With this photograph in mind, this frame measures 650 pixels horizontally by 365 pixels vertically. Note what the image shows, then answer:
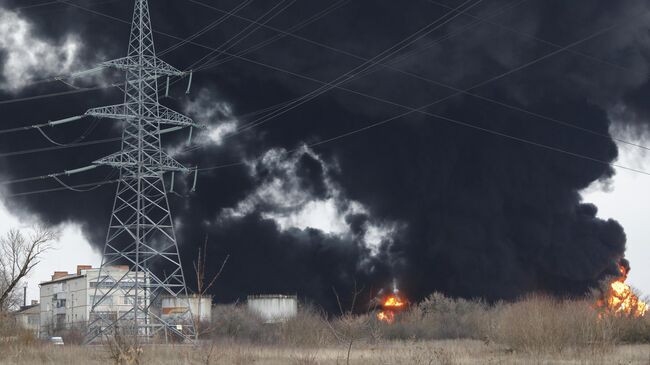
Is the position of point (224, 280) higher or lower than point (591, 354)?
higher

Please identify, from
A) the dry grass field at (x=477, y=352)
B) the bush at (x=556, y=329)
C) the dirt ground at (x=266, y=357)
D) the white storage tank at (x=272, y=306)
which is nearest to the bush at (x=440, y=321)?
the white storage tank at (x=272, y=306)

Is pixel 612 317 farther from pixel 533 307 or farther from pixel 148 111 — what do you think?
pixel 148 111

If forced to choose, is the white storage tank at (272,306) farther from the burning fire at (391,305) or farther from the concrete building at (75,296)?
the concrete building at (75,296)

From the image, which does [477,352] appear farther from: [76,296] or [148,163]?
[76,296]

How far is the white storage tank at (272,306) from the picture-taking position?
85688mm

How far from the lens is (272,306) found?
87062 mm

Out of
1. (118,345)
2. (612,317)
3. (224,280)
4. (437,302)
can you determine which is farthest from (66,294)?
(118,345)

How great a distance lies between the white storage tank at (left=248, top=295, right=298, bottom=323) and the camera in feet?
281

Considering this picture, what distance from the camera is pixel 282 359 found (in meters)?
36.1

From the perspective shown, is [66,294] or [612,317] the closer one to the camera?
[612,317]

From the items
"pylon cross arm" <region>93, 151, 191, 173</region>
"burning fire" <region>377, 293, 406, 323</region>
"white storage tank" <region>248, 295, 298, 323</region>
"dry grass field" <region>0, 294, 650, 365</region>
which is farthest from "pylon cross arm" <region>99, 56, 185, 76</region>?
"burning fire" <region>377, 293, 406, 323</region>

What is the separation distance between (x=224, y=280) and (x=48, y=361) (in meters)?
89.7

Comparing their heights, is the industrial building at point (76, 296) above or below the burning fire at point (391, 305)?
above

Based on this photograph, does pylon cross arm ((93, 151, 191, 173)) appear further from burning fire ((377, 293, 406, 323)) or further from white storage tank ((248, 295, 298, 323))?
burning fire ((377, 293, 406, 323))
